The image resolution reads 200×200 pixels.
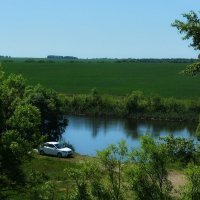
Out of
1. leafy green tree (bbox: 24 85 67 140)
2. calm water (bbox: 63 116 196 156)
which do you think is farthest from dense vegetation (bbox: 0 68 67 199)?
calm water (bbox: 63 116 196 156)

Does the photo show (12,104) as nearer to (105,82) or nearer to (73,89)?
(73,89)

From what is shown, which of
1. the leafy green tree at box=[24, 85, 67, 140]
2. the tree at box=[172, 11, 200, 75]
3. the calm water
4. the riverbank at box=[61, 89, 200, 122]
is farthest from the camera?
the riverbank at box=[61, 89, 200, 122]

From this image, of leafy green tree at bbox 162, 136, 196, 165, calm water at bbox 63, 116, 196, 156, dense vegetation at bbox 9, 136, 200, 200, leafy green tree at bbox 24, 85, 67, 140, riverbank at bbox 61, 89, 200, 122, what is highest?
leafy green tree at bbox 162, 136, 196, 165

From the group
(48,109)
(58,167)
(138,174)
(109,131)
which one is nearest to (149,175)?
(138,174)

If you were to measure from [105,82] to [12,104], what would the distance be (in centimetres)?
10235

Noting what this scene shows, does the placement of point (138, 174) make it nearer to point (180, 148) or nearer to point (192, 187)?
point (192, 187)

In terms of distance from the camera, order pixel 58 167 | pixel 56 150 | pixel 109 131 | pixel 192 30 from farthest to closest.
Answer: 1. pixel 109 131
2. pixel 56 150
3. pixel 58 167
4. pixel 192 30

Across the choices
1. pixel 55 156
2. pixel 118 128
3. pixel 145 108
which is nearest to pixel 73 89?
pixel 145 108

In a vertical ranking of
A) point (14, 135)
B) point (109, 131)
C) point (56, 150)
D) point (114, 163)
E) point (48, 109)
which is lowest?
point (109, 131)

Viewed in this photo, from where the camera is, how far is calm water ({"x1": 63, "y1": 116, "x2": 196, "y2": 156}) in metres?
51.0

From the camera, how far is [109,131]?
5897 centimetres

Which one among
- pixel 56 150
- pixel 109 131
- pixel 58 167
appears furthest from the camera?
pixel 109 131

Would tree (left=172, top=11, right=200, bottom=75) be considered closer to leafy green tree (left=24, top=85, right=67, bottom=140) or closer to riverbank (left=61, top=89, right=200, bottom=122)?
leafy green tree (left=24, top=85, right=67, bottom=140)

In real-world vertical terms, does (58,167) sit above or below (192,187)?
below
